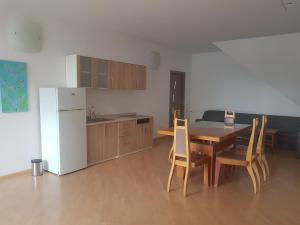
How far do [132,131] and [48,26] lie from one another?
2.57 meters

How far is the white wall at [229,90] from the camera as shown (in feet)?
21.1

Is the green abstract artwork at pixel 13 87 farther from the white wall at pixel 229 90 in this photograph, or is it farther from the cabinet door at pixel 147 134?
the white wall at pixel 229 90

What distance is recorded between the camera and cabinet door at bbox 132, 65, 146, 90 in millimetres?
5273

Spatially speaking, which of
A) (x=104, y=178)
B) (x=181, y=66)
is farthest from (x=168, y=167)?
(x=181, y=66)

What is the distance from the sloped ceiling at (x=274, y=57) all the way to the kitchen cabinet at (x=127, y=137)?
9.43 feet

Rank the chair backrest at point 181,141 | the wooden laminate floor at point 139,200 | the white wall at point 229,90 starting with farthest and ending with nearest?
the white wall at point 229,90 → the chair backrest at point 181,141 → the wooden laminate floor at point 139,200

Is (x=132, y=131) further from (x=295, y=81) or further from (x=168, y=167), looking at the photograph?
(x=295, y=81)

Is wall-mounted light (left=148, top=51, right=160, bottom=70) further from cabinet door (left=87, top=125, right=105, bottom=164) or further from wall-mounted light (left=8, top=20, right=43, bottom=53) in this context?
wall-mounted light (left=8, top=20, right=43, bottom=53)

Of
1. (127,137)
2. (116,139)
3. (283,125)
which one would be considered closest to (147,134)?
(127,137)

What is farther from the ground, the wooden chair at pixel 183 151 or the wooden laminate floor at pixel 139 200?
the wooden chair at pixel 183 151

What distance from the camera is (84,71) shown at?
4.21 m

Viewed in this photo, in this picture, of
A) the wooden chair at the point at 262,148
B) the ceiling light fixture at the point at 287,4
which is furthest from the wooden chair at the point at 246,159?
the ceiling light fixture at the point at 287,4

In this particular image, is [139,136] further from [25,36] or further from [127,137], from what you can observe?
[25,36]

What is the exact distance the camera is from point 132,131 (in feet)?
16.6
